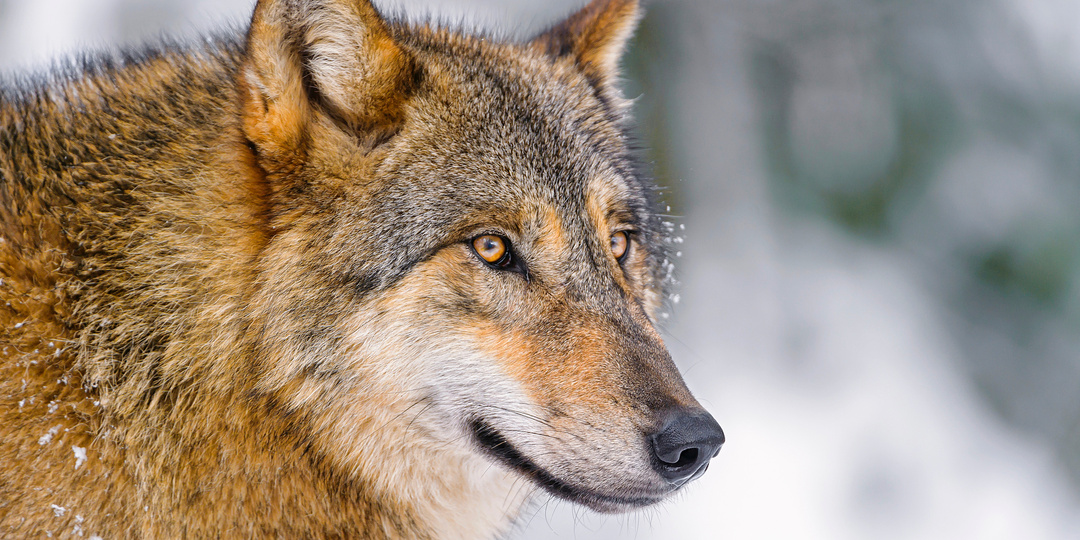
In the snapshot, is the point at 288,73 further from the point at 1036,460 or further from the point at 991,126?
the point at 1036,460

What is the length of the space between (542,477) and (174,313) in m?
1.17

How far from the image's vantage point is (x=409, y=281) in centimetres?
226

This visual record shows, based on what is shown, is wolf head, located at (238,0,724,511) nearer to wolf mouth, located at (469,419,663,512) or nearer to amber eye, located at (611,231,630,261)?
wolf mouth, located at (469,419,663,512)

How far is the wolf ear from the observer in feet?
10.6

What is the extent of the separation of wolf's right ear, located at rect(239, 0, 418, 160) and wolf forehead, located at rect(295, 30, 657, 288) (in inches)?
4.7

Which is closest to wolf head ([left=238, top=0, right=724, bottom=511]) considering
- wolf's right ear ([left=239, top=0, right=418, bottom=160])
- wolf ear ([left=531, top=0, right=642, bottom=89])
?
wolf's right ear ([left=239, top=0, right=418, bottom=160])

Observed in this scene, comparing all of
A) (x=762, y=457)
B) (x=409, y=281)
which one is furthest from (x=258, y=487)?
(x=762, y=457)

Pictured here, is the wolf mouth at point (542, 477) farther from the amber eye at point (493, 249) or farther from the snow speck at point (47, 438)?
the snow speck at point (47, 438)

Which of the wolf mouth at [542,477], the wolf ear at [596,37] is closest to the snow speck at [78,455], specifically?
the wolf mouth at [542,477]

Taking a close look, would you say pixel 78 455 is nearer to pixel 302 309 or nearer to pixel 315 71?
pixel 302 309

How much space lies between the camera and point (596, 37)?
10.7ft

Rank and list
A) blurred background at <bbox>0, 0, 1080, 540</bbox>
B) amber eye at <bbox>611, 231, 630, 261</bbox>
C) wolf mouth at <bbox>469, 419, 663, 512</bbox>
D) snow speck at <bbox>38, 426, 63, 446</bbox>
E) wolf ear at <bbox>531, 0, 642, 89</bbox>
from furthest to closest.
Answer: blurred background at <bbox>0, 0, 1080, 540</bbox>, wolf ear at <bbox>531, 0, 642, 89</bbox>, amber eye at <bbox>611, 231, 630, 261</bbox>, wolf mouth at <bbox>469, 419, 663, 512</bbox>, snow speck at <bbox>38, 426, 63, 446</bbox>

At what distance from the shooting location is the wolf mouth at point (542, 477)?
225 centimetres

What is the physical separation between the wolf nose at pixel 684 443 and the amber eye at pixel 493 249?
69 centimetres
